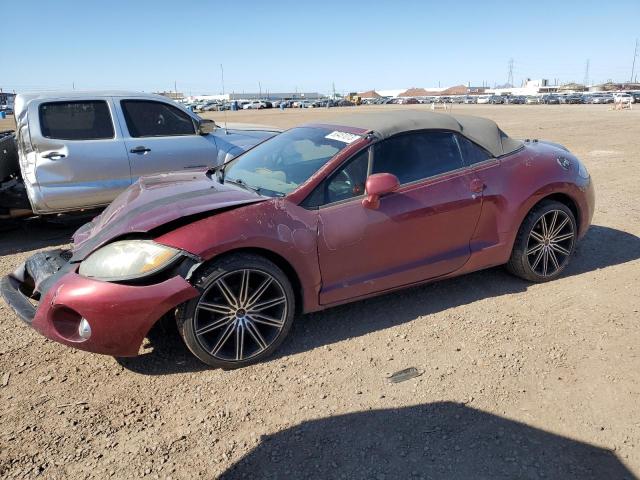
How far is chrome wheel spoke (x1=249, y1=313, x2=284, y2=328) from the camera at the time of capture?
3240 millimetres

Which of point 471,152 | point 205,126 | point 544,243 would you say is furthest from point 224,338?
point 205,126

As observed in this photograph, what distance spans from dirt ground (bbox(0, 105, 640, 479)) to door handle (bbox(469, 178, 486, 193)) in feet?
3.08

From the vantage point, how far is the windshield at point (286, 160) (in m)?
3.63

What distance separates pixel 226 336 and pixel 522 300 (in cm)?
250

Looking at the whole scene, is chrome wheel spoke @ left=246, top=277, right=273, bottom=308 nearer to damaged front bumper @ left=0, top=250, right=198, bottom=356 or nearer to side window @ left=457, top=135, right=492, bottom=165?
damaged front bumper @ left=0, top=250, right=198, bottom=356

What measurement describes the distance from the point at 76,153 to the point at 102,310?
3.70 m

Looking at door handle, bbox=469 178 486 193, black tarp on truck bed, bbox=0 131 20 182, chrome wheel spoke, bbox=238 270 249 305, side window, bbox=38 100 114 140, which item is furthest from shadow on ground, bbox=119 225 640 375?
black tarp on truck bed, bbox=0 131 20 182

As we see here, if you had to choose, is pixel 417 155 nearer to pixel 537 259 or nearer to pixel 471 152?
pixel 471 152

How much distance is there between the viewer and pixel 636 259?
5012mm

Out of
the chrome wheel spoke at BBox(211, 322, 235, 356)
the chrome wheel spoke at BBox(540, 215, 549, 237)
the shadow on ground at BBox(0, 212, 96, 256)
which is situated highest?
the chrome wheel spoke at BBox(540, 215, 549, 237)

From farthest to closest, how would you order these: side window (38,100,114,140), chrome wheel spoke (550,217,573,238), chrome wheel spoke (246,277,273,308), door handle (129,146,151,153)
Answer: door handle (129,146,151,153), side window (38,100,114,140), chrome wheel spoke (550,217,573,238), chrome wheel spoke (246,277,273,308)

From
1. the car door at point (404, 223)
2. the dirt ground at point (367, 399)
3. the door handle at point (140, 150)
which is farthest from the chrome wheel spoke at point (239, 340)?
the door handle at point (140, 150)

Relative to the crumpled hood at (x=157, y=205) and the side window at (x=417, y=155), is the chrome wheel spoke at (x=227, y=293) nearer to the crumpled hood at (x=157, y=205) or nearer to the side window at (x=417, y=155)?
the crumpled hood at (x=157, y=205)

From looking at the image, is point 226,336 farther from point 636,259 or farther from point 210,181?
point 636,259
